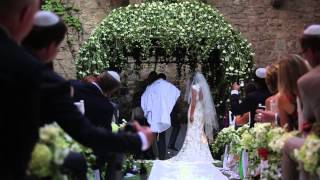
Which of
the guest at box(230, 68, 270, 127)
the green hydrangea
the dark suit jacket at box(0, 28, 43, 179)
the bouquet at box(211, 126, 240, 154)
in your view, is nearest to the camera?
→ the dark suit jacket at box(0, 28, 43, 179)

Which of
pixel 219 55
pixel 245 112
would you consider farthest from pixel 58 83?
pixel 219 55

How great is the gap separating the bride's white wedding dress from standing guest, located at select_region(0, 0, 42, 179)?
8.55 m

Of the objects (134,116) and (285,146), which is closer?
(285,146)

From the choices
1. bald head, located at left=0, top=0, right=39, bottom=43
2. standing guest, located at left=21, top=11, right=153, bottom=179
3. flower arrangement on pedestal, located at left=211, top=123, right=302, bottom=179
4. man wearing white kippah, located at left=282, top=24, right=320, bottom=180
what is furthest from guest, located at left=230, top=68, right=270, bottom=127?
bald head, located at left=0, top=0, right=39, bottom=43

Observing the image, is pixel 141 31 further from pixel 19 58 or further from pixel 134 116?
pixel 19 58

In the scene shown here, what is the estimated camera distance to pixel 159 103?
45.8 ft

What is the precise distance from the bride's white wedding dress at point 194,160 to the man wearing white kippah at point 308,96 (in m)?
5.88

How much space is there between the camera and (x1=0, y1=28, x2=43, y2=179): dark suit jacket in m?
2.47

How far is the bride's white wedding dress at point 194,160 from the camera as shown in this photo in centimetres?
1138

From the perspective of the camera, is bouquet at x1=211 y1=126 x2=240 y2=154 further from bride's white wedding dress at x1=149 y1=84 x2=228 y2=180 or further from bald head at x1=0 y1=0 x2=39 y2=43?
bald head at x1=0 y1=0 x2=39 y2=43

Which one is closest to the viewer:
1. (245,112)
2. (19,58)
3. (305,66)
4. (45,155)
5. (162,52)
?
(19,58)

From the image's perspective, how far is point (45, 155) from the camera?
3.17m

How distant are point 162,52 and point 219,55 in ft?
4.58

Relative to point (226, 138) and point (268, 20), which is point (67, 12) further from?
point (226, 138)
